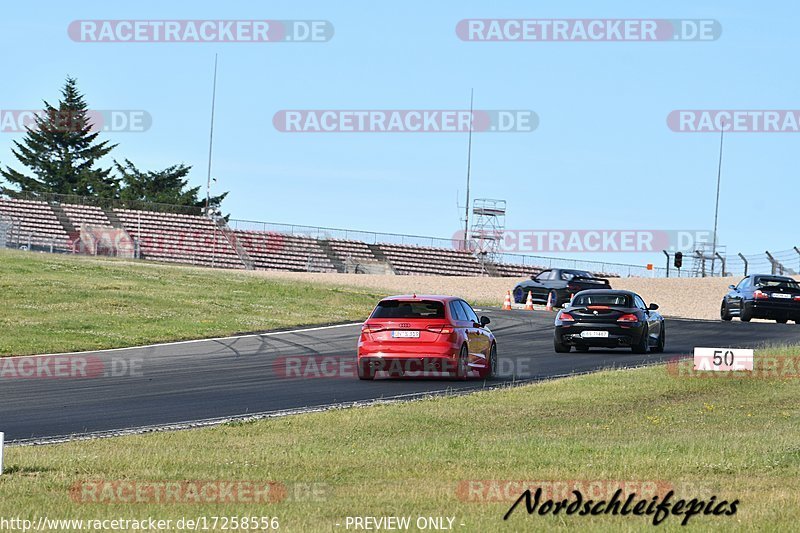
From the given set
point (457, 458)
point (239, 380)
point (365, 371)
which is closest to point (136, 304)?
point (239, 380)

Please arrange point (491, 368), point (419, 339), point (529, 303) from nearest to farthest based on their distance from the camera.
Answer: point (419, 339), point (491, 368), point (529, 303)

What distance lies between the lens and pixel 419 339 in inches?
850

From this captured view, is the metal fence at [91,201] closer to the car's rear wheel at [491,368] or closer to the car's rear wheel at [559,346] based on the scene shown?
the car's rear wheel at [559,346]

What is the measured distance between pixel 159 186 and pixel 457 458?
9883 centimetres

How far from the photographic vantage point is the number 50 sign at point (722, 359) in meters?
22.2

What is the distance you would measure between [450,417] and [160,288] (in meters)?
28.5

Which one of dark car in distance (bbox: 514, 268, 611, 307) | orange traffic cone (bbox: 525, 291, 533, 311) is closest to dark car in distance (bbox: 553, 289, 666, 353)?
orange traffic cone (bbox: 525, 291, 533, 311)

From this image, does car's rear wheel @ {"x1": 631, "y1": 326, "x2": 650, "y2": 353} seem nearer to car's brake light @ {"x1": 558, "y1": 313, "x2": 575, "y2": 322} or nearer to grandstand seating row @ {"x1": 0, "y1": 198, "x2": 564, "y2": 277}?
car's brake light @ {"x1": 558, "y1": 313, "x2": 575, "y2": 322}

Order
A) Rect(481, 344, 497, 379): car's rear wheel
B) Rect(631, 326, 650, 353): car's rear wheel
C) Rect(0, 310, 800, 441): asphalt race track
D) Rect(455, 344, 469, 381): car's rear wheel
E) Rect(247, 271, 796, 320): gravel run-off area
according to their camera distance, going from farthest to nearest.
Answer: Rect(247, 271, 796, 320): gravel run-off area, Rect(631, 326, 650, 353): car's rear wheel, Rect(481, 344, 497, 379): car's rear wheel, Rect(455, 344, 469, 381): car's rear wheel, Rect(0, 310, 800, 441): asphalt race track

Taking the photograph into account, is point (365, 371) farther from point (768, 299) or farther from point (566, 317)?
point (768, 299)

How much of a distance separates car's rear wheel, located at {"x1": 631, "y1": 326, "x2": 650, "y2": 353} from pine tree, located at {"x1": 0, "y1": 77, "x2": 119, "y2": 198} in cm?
8116

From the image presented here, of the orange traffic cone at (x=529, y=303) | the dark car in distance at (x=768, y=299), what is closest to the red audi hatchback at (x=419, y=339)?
the dark car in distance at (x=768, y=299)

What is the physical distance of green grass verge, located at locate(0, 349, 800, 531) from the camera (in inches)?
364

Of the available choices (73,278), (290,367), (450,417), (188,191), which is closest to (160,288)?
(73,278)
